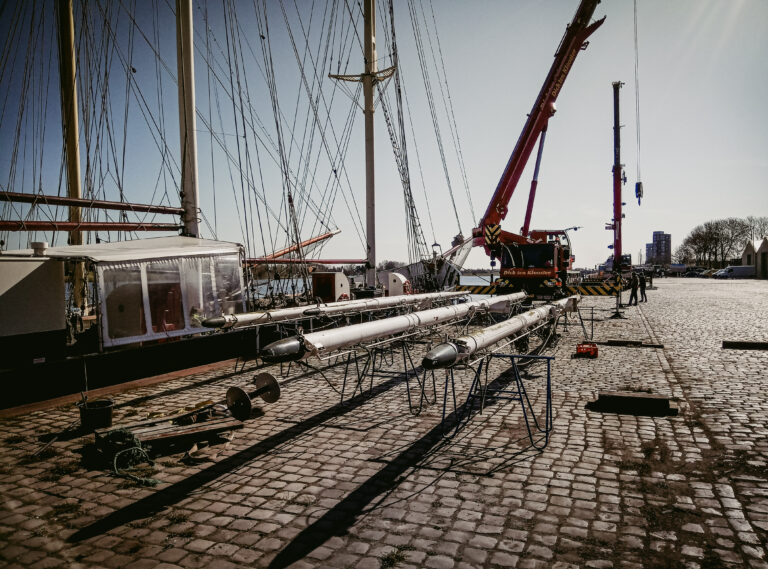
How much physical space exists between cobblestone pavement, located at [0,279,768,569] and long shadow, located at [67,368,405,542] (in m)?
0.02

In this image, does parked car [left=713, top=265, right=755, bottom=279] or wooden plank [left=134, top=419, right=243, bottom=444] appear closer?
wooden plank [left=134, top=419, right=243, bottom=444]

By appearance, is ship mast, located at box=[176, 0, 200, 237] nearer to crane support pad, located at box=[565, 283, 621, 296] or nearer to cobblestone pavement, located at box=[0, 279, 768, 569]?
cobblestone pavement, located at box=[0, 279, 768, 569]

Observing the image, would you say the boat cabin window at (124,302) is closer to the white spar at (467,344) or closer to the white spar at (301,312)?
the white spar at (301,312)

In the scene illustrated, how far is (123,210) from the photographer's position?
A: 11594mm

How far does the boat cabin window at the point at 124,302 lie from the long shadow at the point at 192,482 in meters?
4.31

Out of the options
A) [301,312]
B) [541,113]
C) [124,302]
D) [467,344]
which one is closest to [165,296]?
[124,302]

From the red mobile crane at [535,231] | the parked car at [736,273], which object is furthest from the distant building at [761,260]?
the red mobile crane at [535,231]

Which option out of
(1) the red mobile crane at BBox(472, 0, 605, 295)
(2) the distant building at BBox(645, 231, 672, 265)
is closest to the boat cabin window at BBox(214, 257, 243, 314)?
(1) the red mobile crane at BBox(472, 0, 605, 295)

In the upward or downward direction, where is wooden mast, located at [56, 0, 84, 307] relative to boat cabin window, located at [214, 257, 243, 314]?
upward

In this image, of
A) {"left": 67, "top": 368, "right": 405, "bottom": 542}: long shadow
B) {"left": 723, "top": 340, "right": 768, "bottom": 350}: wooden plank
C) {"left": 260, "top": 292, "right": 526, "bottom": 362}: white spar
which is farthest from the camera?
{"left": 723, "top": 340, "right": 768, "bottom": 350}: wooden plank

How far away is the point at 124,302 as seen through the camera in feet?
29.2

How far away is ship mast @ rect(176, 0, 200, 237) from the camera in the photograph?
12.5m

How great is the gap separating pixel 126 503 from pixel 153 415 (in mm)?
2605

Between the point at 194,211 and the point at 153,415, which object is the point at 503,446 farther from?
the point at 194,211
